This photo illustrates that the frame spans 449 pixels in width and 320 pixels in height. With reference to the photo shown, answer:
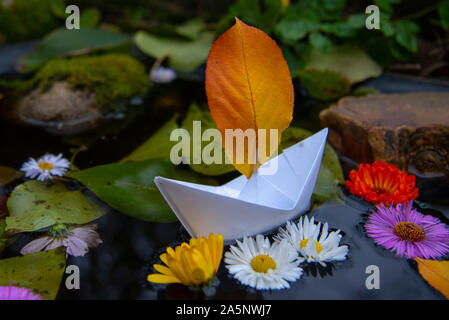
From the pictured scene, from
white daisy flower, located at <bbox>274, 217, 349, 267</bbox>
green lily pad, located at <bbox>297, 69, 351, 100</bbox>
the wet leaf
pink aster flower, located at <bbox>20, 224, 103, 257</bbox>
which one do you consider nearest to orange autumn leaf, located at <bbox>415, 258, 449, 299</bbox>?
white daisy flower, located at <bbox>274, 217, 349, 267</bbox>

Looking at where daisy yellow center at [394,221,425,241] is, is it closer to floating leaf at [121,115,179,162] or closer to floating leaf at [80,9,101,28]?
floating leaf at [121,115,179,162]

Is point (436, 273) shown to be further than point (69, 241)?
No

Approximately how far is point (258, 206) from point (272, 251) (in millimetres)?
88

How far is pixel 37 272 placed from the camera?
30.0 inches

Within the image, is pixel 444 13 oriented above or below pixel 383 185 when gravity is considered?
above

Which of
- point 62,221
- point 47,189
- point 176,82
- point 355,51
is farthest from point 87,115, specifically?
point 355,51

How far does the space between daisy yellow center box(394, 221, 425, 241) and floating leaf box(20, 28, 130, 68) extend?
1490 millimetres

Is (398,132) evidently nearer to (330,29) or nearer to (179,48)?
(330,29)

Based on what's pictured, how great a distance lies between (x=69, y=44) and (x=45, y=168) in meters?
1.00

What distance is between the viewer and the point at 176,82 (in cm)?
182

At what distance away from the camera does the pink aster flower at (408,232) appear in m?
0.78

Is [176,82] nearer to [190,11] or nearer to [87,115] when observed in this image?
[87,115]

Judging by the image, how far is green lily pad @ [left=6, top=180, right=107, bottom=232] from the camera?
2.84 ft

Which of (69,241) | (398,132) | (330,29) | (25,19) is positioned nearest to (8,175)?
(69,241)
